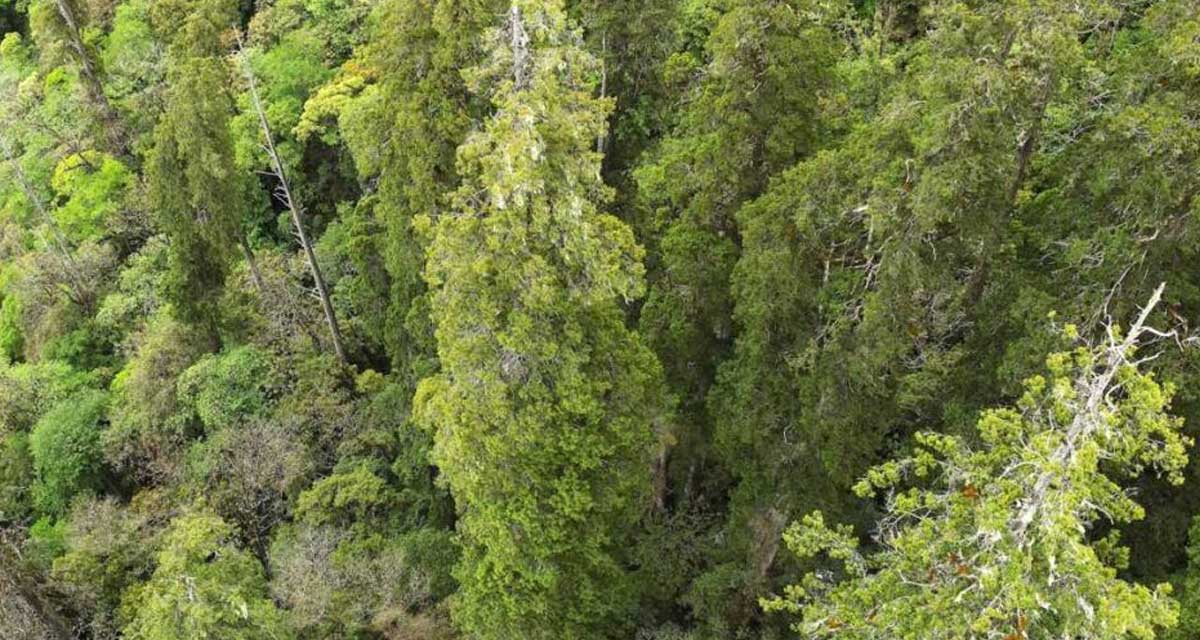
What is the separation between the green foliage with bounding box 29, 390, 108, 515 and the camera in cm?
2567

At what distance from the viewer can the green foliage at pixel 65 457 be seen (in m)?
25.7

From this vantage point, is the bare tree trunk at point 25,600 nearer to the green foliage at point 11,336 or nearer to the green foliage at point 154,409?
the green foliage at point 154,409

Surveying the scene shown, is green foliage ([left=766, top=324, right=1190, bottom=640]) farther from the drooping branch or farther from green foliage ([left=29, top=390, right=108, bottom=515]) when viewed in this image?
green foliage ([left=29, top=390, right=108, bottom=515])

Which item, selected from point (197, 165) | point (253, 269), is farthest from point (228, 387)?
point (197, 165)

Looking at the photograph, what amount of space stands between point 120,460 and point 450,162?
53.4 ft

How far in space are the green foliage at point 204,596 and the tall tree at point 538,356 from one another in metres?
3.65

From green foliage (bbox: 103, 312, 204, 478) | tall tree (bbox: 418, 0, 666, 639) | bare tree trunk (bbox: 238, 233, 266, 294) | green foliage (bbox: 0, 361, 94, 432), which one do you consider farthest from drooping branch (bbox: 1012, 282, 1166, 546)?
green foliage (bbox: 0, 361, 94, 432)

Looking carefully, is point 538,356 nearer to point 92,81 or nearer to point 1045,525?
point 1045,525

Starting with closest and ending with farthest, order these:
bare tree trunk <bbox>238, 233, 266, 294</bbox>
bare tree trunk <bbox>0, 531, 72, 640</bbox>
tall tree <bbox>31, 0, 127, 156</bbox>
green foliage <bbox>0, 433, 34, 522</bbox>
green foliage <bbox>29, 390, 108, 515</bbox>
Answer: bare tree trunk <bbox>0, 531, 72, 640</bbox>
bare tree trunk <bbox>238, 233, 266, 294</bbox>
green foliage <bbox>29, 390, 108, 515</bbox>
green foliage <bbox>0, 433, 34, 522</bbox>
tall tree <bbox>31, 0, 127, 156</bbox>

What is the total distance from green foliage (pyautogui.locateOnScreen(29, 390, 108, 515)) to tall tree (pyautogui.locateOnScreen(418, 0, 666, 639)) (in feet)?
55.7

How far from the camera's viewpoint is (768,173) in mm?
16016

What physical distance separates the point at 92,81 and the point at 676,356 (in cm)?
2653

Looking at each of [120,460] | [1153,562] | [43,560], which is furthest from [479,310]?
[120,460]

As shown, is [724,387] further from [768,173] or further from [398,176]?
[398,176]
